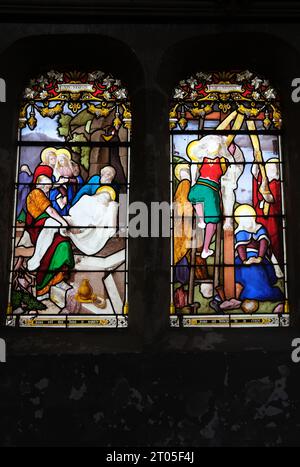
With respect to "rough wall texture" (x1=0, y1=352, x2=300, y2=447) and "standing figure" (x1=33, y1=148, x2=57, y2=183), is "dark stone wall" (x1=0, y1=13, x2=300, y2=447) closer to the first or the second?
"rough wall texture" (x1=0, y1=352, x2=300, y2=447)

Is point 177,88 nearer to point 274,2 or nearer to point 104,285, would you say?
point 274,2

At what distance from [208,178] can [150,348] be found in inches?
62.3

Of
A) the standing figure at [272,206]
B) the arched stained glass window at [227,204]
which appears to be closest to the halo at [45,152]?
the arched stained glass window at [227,204]

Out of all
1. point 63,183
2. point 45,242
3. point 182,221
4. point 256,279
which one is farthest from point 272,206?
point 45,242

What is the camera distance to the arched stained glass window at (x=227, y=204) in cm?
490

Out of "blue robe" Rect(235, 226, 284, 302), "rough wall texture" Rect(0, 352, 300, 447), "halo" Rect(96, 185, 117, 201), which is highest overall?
"halo" Rect(96, 185, 117, 201)

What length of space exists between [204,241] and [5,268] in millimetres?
1635

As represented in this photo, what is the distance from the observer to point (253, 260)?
16.4ft

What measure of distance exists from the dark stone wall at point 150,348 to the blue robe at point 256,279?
0.17 metres

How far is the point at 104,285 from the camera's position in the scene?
4.94m

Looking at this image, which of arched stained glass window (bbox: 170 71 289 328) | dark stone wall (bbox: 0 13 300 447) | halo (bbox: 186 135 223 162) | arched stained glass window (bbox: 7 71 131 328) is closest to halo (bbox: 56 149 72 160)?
arched stained glass window (bbox: 7 71 131 328)

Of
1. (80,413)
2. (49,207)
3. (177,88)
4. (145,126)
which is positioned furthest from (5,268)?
(177,88)

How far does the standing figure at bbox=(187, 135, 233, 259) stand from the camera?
5.09 metres
